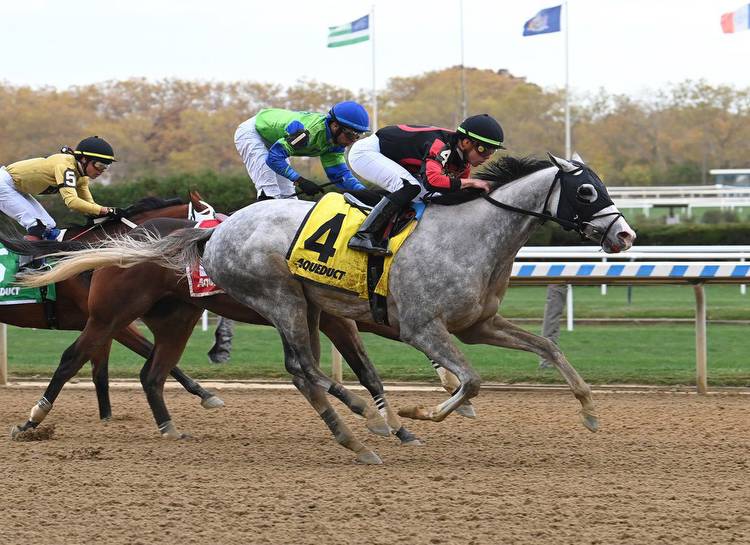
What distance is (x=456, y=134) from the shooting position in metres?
6.41

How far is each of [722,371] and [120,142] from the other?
42.8 meters

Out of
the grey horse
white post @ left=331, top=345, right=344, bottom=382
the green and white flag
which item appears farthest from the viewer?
the green and white flag

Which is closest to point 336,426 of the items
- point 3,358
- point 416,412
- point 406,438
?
point 416,412

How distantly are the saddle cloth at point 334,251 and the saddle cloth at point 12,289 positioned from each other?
2.27m

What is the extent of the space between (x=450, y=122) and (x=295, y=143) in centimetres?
4412

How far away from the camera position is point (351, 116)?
268 inches

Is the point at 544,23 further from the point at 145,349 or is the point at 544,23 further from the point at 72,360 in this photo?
the point at 72,360

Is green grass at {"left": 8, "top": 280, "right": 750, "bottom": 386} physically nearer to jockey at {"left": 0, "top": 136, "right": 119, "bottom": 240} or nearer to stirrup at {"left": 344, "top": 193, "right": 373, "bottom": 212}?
jockey at {"left": 0, "top": 136, "right": 119, "bottom": 240}

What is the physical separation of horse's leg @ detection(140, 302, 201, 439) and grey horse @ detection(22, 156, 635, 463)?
2.70ft

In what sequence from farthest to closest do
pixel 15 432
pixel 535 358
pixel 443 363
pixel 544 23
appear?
pixel 544 23
pixel 535 358
pixel 15 432
pixel 443 363

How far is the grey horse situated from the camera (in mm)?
5961

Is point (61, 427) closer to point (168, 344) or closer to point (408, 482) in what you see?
point (168, 344)

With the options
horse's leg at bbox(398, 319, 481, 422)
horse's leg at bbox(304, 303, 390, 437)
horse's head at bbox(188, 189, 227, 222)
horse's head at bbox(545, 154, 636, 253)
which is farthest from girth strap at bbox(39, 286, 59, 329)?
horse's head at bbox(545, 154, 636, 253)

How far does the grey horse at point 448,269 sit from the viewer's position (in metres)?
5.96
